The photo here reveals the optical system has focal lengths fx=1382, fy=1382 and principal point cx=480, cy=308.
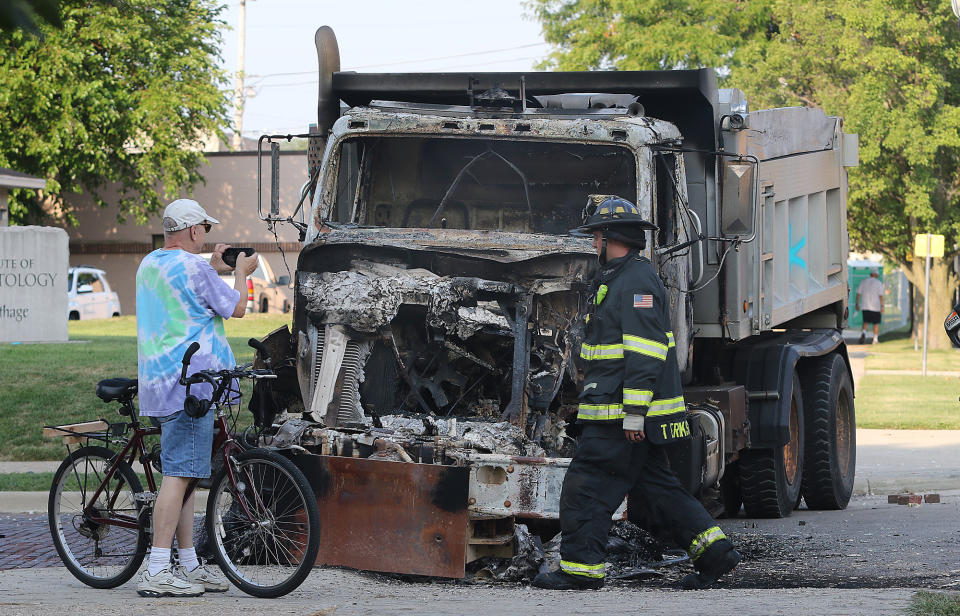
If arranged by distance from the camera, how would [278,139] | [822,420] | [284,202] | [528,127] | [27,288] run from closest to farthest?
[528,127]
[278,139]
[822,420]
[27,288]
[284,202]

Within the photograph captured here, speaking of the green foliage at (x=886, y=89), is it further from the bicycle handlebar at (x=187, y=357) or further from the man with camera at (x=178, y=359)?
the bicycle handlebar at (x=187, y=357)

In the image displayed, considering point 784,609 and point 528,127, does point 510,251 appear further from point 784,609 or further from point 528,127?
point 784,609

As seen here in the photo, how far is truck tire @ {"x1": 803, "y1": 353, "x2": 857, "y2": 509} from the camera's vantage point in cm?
1041

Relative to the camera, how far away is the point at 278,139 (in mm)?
8859

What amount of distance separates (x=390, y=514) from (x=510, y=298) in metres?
1.32

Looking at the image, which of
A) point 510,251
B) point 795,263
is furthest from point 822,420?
point 510,251

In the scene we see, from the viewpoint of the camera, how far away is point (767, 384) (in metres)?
9.56

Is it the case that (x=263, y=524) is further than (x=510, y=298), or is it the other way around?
(x=510, y=298)

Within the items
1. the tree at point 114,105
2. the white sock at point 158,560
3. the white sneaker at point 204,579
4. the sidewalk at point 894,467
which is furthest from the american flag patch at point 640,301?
the tree at point 114,105

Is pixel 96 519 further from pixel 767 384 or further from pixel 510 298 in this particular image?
pixel 767 384

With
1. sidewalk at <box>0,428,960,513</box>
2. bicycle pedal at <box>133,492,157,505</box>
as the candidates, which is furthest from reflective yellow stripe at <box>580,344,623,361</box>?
sidewalk at <box>0,428,960,513</box>

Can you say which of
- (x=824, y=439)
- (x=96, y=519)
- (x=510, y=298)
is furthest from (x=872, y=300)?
(x=96, y=519)


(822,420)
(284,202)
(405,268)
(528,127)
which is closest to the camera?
(405,268)

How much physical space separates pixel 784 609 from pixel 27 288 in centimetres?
1615
